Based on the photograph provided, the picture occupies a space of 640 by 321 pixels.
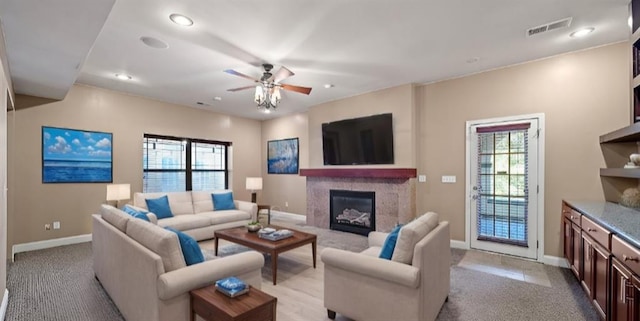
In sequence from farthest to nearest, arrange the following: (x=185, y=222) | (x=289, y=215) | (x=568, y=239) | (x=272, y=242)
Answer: (x=289, y=215)
(x=185, y=222)
(x=272, y=242)
(x=568, y=239)

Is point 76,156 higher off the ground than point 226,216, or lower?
higher

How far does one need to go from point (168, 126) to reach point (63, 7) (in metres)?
4.38

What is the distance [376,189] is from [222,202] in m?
3.12

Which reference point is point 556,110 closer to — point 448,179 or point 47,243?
point 448,179

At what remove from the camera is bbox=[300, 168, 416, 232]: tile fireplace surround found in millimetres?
5016

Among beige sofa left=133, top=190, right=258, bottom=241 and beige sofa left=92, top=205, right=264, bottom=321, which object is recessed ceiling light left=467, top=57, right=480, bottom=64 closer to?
beige sofa left=92, top=205, right=264, bottom=321

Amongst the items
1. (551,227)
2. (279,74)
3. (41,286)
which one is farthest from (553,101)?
(41,286)

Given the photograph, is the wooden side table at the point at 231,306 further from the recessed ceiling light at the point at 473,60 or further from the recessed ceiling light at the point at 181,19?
the recessed ceiling light at the point at 473,60

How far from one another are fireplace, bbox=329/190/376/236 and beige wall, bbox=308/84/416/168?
832 mm

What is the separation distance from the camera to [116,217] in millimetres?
2883

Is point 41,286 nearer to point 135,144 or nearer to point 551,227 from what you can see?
point 135,144

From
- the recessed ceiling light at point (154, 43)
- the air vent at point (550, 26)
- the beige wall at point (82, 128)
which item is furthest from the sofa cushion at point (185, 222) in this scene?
the air vent at point (550, 26)

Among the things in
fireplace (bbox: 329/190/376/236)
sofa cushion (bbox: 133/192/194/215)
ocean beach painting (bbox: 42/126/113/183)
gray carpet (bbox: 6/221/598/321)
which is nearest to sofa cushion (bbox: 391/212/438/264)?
gray carpet (bbox: 6/221/598/321)

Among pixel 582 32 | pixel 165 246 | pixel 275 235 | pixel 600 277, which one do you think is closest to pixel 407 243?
pixel 600 277
